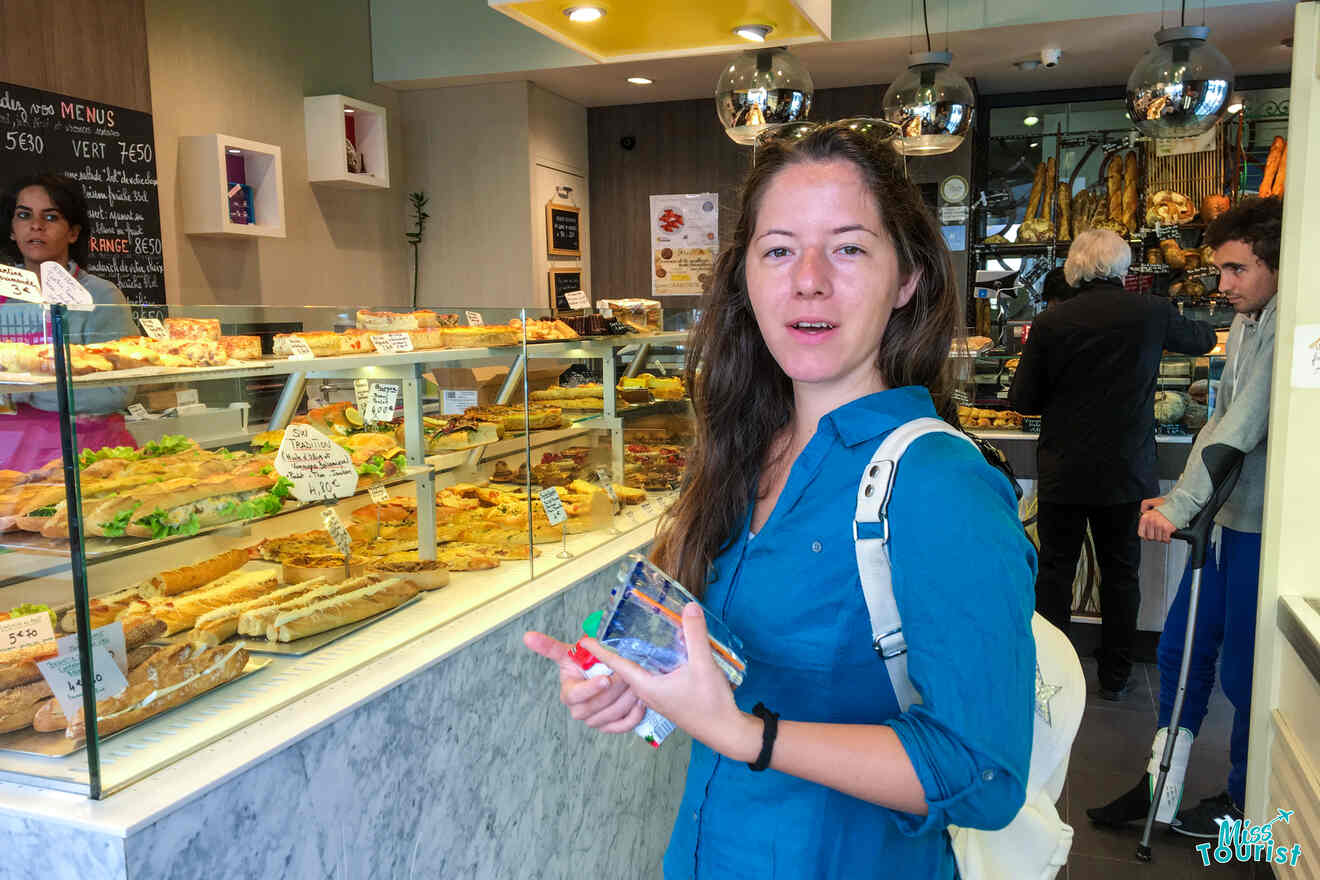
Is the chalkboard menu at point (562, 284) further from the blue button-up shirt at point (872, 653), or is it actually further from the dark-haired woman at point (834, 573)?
the blue button-up shirt at point (872, 653)

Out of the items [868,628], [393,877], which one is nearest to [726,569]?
[868,628]

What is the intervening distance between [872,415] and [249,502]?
1.33 m

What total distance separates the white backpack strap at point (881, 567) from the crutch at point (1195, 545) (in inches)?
84.0

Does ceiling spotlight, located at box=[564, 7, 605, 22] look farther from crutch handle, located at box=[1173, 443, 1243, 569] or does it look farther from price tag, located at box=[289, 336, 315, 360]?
crutch handle, located at box=[1173, 443, 1243, 569]

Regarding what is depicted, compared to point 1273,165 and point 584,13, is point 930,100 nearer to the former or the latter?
point 584,13

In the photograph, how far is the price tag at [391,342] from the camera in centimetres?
225

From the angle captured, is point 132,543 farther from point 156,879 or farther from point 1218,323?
point 1218,323

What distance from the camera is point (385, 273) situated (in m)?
6.65

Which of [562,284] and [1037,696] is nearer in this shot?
[1037,696]

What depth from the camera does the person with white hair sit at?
3.96 meters

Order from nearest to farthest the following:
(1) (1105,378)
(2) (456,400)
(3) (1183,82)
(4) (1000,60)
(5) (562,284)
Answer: (2) (456,400)
(3) (1183,82)
(1) (1105,378)
(4) (1000,60)
(5) (562,284)

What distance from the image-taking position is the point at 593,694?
3.42 ft

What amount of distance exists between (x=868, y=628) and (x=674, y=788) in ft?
6.67

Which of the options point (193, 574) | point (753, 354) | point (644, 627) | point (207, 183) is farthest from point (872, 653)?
point (207, 183)
